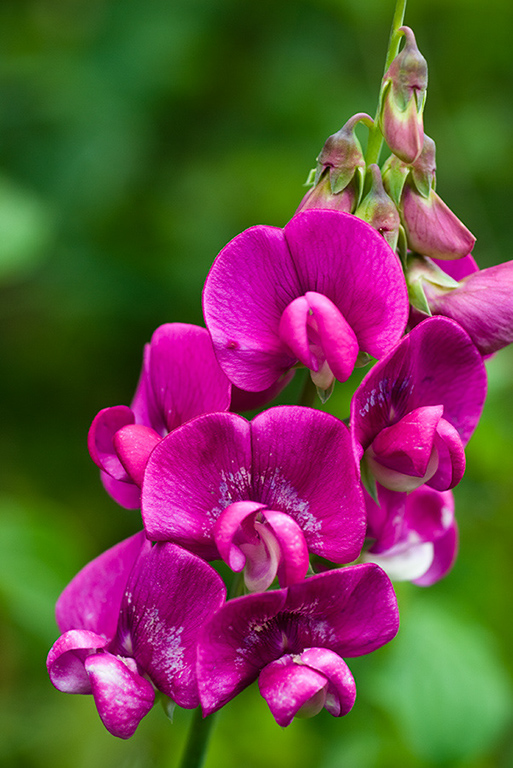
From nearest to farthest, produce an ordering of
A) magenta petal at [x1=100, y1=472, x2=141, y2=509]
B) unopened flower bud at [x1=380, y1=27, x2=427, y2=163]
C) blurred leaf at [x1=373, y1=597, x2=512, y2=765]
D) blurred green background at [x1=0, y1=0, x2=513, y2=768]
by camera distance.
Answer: unopened flower bud at [x1=380, y1=27, x2=427, y2=163] < magenta petal at [x1=100, y1=472, x2=141, y2=509] < blurred leaf at [x1=373, y1=597, x2=512, y2=765] < blurred green background at [x1=0, y1=0, x2=513, y2=768]

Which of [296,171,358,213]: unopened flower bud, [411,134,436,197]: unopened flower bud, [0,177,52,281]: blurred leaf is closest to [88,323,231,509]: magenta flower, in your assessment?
[296,171,358,213]: unopened flower bud

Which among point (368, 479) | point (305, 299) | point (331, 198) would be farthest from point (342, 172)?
point (368, 479)

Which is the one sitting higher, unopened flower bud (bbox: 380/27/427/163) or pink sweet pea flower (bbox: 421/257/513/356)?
unopened flower bud (bbox: 380/27/427/163)

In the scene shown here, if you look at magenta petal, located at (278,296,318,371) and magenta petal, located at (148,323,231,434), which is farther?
magenta petal, located at (148,323,231,434)

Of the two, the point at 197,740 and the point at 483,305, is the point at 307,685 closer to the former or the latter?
the point at 197,740

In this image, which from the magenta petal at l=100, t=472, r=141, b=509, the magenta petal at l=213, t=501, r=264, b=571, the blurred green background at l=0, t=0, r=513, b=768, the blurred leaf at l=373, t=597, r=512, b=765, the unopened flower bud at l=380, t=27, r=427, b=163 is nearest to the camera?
the magenta petal at l=213, t=501, r=264, b=571

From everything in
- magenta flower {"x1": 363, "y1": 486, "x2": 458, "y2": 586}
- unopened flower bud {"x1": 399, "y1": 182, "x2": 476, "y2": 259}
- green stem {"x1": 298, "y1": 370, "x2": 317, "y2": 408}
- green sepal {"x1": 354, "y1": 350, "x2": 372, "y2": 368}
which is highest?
unopened flower bud {"x1": 399, "y1": 182, "x2": 476, "y2": 259}

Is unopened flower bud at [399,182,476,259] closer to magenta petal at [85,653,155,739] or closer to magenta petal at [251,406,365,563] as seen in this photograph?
magenta petal at [251,406,365,563]

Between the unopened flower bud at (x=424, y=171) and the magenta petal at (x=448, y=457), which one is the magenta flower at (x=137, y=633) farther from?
the unopened flower bud at (x=424, y=171)
